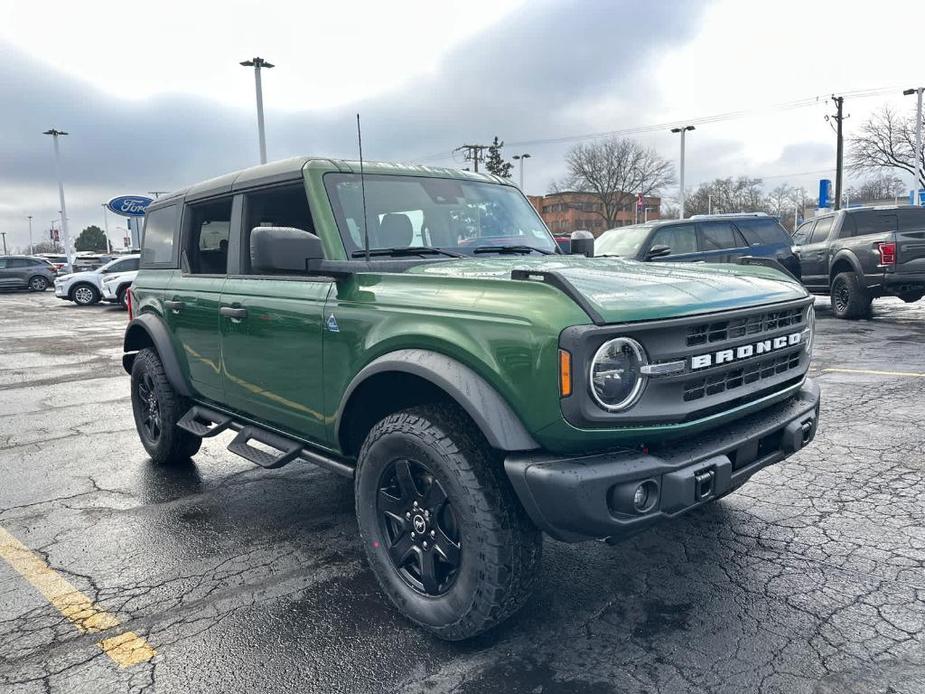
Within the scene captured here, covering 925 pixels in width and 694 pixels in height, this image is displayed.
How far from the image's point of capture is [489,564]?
8.11ft

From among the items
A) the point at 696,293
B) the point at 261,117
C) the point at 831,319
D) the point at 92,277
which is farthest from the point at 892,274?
the point at 92,277

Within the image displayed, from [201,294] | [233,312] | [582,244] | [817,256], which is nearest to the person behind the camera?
[233,312]

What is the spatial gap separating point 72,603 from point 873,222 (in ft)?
45.8

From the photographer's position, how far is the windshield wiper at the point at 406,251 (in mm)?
3344

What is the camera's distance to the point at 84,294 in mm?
24281

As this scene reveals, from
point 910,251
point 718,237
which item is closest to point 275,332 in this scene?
point 718,237

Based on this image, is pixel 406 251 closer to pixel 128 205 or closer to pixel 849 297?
pixel 849 297

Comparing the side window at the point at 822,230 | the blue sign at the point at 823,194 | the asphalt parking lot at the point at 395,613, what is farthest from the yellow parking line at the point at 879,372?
the blue sign at the point at 823,194

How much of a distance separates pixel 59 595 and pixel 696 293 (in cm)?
309

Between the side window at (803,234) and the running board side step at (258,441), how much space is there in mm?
13210

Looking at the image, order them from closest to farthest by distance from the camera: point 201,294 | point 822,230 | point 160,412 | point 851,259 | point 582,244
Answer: point 201,294 < point 582,244 < point 160,412 < point 851,259 < point 822,230

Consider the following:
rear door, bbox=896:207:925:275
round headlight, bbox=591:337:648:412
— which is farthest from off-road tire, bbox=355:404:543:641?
rear door, bbox=896:207:925:275

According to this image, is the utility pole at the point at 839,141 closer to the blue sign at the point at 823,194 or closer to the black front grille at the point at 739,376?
the blue sign at the point at 823,194

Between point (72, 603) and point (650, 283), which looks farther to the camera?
point (72, 603)
